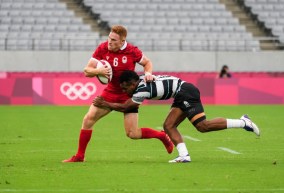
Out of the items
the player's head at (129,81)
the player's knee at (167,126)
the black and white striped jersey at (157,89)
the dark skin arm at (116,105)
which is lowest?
the player's knee at (167,126)

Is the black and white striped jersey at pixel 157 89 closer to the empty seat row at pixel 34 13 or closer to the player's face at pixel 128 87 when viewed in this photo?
the player's face at pixel 128 87

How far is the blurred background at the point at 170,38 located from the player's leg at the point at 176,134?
1873cm

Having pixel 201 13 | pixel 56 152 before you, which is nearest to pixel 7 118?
pixel 56 152

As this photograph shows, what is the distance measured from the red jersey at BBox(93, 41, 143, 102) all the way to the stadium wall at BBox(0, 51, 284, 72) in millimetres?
22150

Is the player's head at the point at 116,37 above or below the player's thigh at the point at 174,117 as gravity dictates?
above

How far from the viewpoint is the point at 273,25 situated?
3806cm

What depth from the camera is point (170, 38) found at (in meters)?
35.0

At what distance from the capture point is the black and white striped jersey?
12.0m

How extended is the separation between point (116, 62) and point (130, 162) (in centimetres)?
144

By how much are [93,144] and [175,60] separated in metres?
20.0

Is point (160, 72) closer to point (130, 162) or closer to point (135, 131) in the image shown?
point (135, 131)

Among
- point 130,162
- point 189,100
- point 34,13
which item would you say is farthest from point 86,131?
point 34,13

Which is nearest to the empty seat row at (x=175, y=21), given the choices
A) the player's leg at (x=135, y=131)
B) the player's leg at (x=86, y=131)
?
the player's leg at (x=135, y=131)

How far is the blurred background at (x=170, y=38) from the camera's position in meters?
31.9
